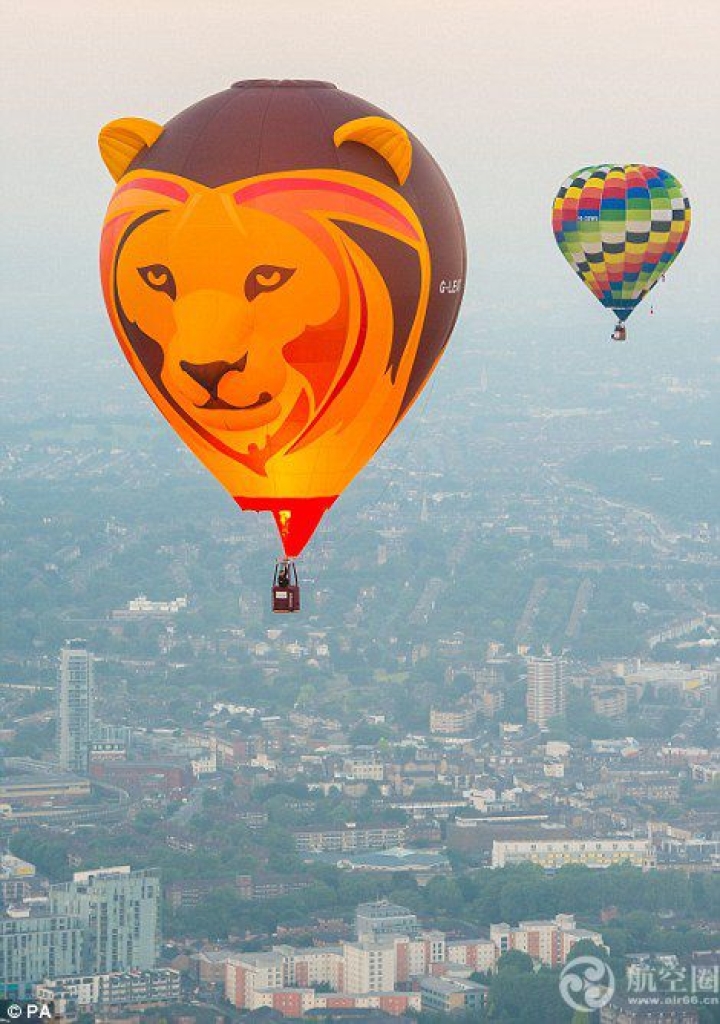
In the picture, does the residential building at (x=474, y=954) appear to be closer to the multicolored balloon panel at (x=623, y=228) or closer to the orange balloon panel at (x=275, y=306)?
the multicolored balloon panel at (x=623, y=228)

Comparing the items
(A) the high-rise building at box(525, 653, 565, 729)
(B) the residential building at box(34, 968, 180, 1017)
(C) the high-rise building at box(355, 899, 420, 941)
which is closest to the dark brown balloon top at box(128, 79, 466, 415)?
(B) the residential building at box(34, 968, 180, 1017)

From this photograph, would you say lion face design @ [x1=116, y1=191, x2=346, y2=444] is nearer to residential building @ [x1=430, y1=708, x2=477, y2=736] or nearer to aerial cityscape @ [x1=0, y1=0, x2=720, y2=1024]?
aerial cityscape @ [x1=0, y1=0, x2=720, y2=1024]

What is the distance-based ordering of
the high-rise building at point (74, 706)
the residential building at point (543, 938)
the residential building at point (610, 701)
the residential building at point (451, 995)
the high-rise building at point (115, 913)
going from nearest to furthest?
1. the residential building at point (451, 995)
2. the residential building at point (543, 938)
3. the high-rise building at point (115, 913)
4. the high-rise building at point (74, 706)
5. the residential building at point (610, 701)

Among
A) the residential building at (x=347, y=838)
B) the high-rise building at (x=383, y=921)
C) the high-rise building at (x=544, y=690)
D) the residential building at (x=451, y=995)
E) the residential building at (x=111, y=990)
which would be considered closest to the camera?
the residential building at (x=111, y=990)

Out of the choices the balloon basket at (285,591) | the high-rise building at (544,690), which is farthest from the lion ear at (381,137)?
the high-rise building at (544,690)

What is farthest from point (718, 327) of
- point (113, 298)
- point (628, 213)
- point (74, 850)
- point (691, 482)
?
point (113, 298)

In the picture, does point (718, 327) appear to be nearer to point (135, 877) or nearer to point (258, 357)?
point (135, 877)
